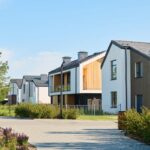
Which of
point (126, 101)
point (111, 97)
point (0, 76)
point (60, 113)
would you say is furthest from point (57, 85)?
point (0, 76)

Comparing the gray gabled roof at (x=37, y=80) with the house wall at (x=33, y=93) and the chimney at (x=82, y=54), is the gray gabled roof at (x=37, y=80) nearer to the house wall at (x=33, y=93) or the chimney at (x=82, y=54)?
the house wall at (x=33, y=93)

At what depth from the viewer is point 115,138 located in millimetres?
18094

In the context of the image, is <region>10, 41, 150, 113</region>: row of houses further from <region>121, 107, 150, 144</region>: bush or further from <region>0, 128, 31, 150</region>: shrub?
<region>0, 128, 31, 150</region>: shrub

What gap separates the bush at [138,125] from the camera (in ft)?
53.4

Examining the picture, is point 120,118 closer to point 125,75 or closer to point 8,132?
point 8,132

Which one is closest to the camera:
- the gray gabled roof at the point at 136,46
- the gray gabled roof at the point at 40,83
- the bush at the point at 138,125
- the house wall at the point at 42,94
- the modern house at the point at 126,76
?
the bush at the point at 138,125

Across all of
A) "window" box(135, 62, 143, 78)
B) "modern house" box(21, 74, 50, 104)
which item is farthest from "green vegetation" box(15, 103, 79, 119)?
"modern house" box(21, 74, 50, 104)

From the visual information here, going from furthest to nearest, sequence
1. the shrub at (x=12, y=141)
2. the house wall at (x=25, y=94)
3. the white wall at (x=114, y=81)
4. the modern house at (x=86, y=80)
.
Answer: the house wall at (x=25, y=94) → the modern house at (x=86, y=80) → the white wall at (x=114, y=81) → the shrub at (x=12, y=141)

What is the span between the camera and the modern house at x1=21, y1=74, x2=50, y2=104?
88375 mm

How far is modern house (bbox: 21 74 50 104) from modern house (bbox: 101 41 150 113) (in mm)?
38359

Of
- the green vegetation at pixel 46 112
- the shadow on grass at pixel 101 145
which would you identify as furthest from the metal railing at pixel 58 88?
the shadow on grass at pixel 101 145

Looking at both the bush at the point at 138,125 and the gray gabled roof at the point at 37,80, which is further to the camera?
the gray gabled roof at the point at 37,80

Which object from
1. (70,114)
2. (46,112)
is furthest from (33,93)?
(70,114)

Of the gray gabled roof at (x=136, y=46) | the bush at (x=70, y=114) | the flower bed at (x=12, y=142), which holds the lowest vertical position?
the flower bed at (x=12, y=142)
